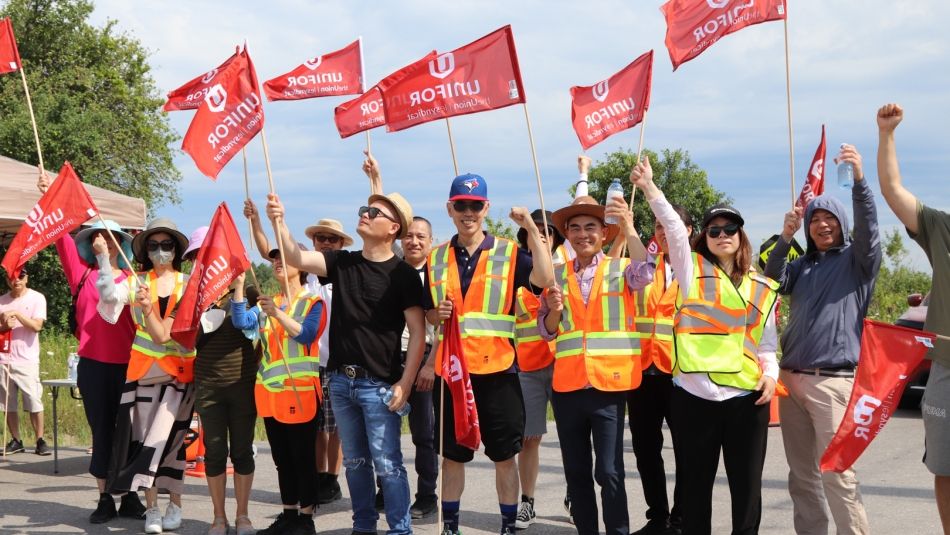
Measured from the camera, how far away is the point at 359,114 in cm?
909

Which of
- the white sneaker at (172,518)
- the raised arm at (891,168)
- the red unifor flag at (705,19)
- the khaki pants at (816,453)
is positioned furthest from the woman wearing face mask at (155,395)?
the raised arm at (891,168)

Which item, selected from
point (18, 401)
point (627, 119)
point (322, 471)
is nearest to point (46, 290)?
point (18, 401)

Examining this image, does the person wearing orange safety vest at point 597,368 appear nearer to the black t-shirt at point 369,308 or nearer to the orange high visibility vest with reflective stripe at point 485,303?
the orange high visibility vest with reflective stripe at point 485,303

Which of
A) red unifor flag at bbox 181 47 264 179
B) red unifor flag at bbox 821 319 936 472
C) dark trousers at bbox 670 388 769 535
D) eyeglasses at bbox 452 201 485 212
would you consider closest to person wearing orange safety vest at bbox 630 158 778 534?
dark trousers at bbox 670 388 769 535

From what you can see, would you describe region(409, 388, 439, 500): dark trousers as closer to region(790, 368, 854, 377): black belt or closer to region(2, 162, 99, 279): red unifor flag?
region(2, 162, 99, 279): red unifor flag

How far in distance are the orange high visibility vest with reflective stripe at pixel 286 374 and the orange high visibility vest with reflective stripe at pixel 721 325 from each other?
2487mm

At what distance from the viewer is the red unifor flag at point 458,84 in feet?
21.7

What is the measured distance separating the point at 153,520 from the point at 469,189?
3.19 meters

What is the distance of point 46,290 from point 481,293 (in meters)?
20.8

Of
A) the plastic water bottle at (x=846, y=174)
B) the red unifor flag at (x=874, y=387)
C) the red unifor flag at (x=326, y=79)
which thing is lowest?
the red unifor flag at (x=874, y=387)

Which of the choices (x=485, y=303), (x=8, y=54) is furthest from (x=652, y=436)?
(x=8, y=54)

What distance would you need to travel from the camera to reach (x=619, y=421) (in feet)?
18.8

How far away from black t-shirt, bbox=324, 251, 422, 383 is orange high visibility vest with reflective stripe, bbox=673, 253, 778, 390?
1712 millimetres

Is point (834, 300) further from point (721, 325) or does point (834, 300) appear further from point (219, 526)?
point (219, 526)
